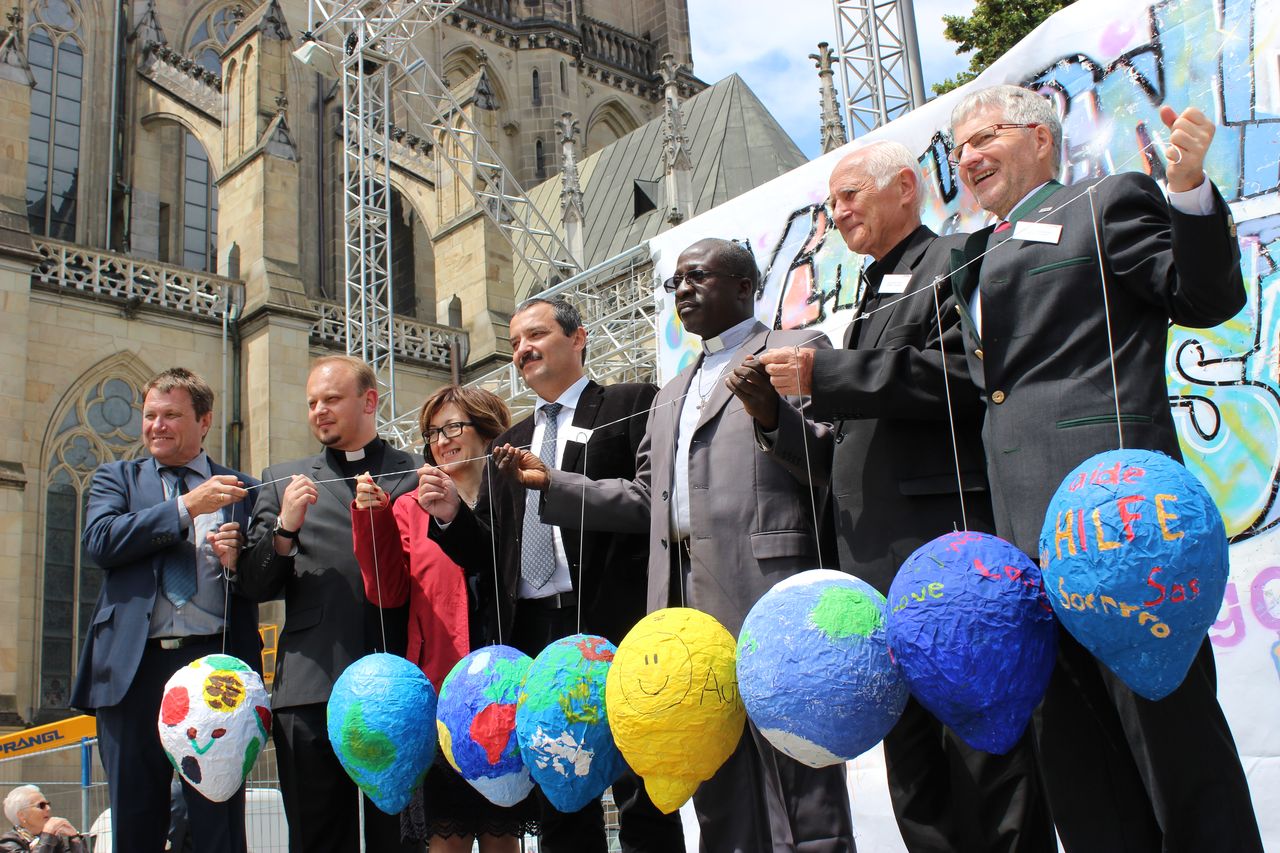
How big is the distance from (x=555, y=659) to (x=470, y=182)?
739 inches

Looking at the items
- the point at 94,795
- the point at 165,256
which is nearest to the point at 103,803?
the point at 94,795

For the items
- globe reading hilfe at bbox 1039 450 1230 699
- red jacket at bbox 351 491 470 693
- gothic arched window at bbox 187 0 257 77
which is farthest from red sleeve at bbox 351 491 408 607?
gothic arched window at bbox 187 0 257 77

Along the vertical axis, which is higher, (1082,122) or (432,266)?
(432,266)

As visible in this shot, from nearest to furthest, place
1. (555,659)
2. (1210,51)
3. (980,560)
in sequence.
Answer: (980,560) < (555,659) < (1210,51)

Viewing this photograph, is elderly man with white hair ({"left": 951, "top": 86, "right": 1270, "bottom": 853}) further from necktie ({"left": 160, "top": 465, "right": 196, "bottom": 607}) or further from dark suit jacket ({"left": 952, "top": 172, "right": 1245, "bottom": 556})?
necktie ({"left": 160, "top": 465, "right": 196, "bottom": 607})

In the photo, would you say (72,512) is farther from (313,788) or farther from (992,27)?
(313,788)

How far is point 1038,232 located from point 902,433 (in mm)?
556

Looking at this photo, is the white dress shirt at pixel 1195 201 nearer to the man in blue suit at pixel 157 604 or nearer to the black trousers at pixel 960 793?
the black trousers at pixel 960 793

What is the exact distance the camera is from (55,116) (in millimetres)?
21062

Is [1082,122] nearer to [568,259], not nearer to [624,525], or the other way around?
[624,525]

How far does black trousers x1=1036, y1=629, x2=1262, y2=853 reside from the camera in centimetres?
233

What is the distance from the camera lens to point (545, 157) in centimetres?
3034

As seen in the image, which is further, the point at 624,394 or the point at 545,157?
the point at 545,157

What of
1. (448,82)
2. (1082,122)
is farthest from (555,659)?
(448,82)
